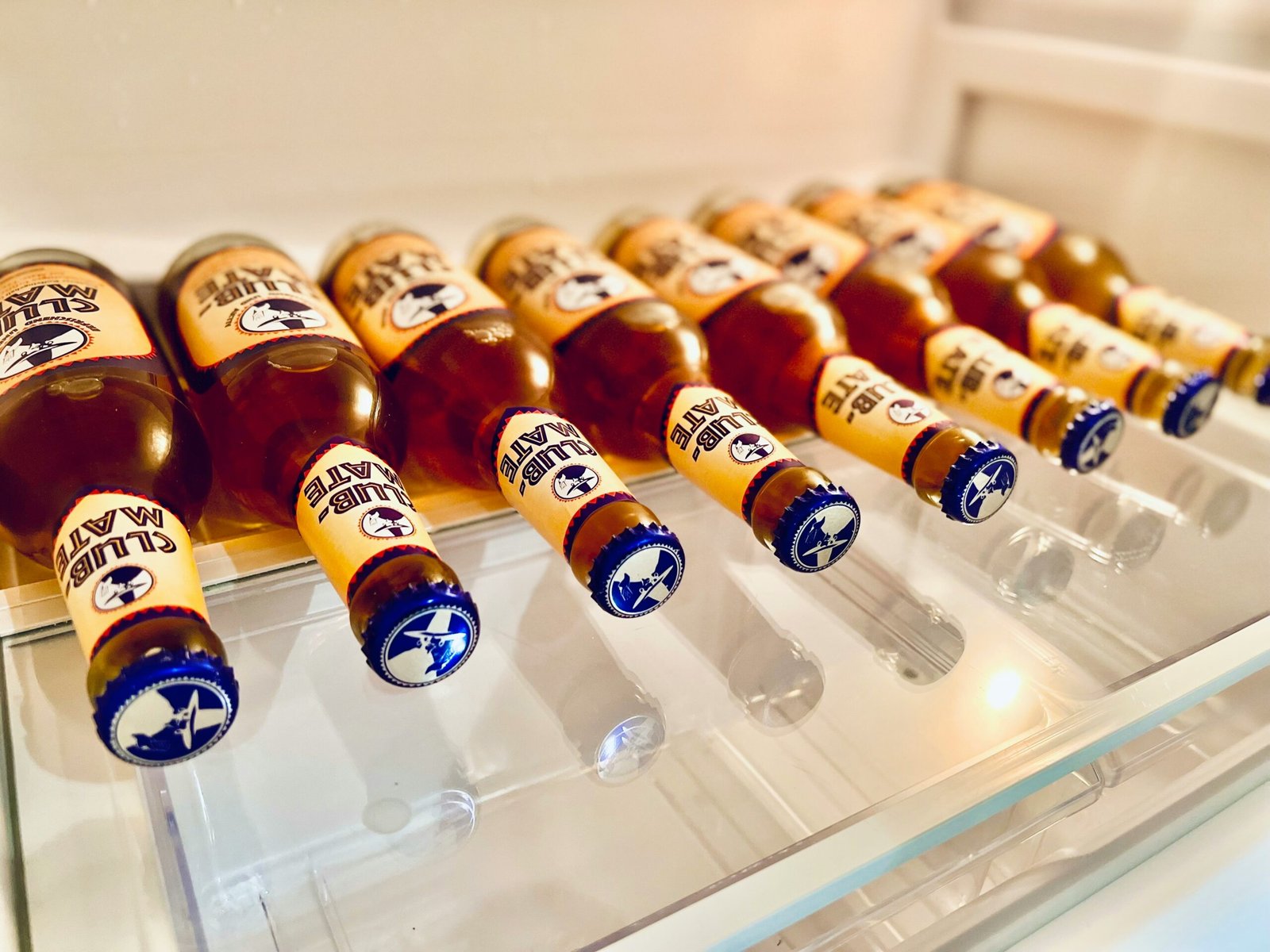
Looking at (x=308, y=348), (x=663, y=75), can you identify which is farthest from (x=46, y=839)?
(x=663, y=75)

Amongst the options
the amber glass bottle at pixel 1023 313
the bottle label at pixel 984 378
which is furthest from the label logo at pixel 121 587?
the amber glass bottle at pixel 1023 313

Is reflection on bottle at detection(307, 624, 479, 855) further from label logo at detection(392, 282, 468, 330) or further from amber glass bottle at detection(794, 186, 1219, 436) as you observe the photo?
amber glass bottle at detection(794, 186, 1219, 436)

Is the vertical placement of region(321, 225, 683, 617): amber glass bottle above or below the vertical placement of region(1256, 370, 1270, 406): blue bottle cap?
above

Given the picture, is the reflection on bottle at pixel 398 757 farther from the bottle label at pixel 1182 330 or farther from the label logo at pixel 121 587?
the bottle label at pixel 1182 330

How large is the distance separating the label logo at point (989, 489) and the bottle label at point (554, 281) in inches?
10.3

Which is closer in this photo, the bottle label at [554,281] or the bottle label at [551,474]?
the bottle label at [551,474]

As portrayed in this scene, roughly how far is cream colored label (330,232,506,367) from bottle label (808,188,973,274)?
38 centimetres

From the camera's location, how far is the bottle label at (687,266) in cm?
75

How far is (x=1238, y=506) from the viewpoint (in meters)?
0.75

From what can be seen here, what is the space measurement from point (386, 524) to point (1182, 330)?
27.3 inches

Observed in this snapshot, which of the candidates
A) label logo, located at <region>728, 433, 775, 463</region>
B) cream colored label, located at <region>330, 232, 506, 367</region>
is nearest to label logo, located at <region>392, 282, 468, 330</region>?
cream colored label, located at <region>330, 232, 506, 367</region>

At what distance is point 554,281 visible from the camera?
724mm

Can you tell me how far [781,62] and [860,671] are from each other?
26.9 inches

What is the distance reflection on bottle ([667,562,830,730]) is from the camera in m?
0.57
